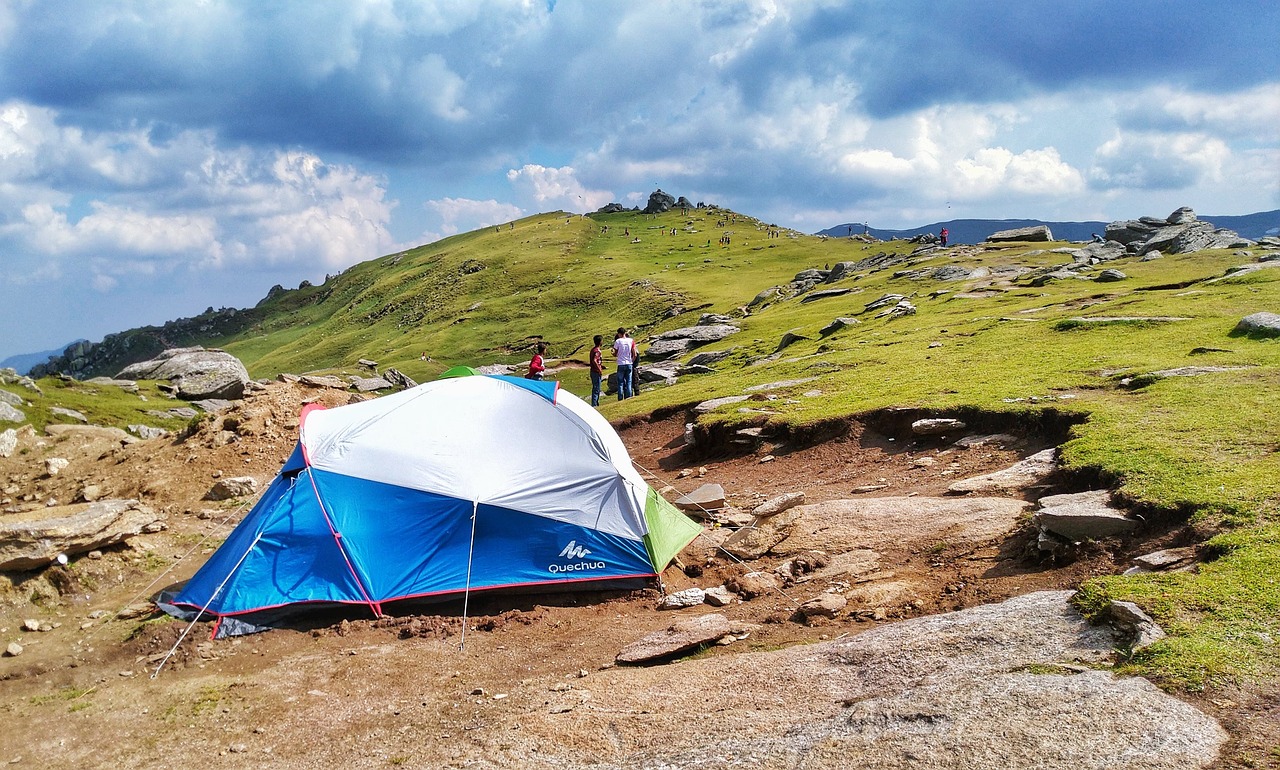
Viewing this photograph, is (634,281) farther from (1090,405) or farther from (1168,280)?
(1090,405)

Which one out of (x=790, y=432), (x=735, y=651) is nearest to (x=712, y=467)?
(x=790, y=432)

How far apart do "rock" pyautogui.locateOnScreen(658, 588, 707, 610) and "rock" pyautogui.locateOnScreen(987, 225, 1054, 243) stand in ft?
217

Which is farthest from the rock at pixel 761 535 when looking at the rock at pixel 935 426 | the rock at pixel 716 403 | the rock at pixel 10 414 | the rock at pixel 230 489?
the rock at pixel 10 414

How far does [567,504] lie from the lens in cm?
1266

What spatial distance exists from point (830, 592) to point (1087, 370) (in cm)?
1270

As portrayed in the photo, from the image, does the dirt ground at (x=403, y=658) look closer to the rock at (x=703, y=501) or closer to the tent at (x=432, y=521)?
the tent at (x=432, y=521)

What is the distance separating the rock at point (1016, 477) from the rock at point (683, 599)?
5.23m

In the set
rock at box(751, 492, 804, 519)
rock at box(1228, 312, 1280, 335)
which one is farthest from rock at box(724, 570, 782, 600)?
rock at box(1228, 312, 1280, 335)

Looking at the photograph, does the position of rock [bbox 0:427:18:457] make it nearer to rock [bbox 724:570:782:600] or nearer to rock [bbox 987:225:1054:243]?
rock [bbox 724:570:782:600]

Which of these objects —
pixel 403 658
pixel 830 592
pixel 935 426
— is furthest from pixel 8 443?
pixel 935 426

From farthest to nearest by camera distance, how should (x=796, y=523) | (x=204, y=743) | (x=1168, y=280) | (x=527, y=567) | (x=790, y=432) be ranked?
(x=1168, y=280), (x=790, y=432), (x=796, y=523), (x=527, y=567), (x=204, y=743)

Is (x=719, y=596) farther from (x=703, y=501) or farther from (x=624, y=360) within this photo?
(x=624, y=360)

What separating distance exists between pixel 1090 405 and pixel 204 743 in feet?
53.4

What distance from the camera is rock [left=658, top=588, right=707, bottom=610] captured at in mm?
11531
